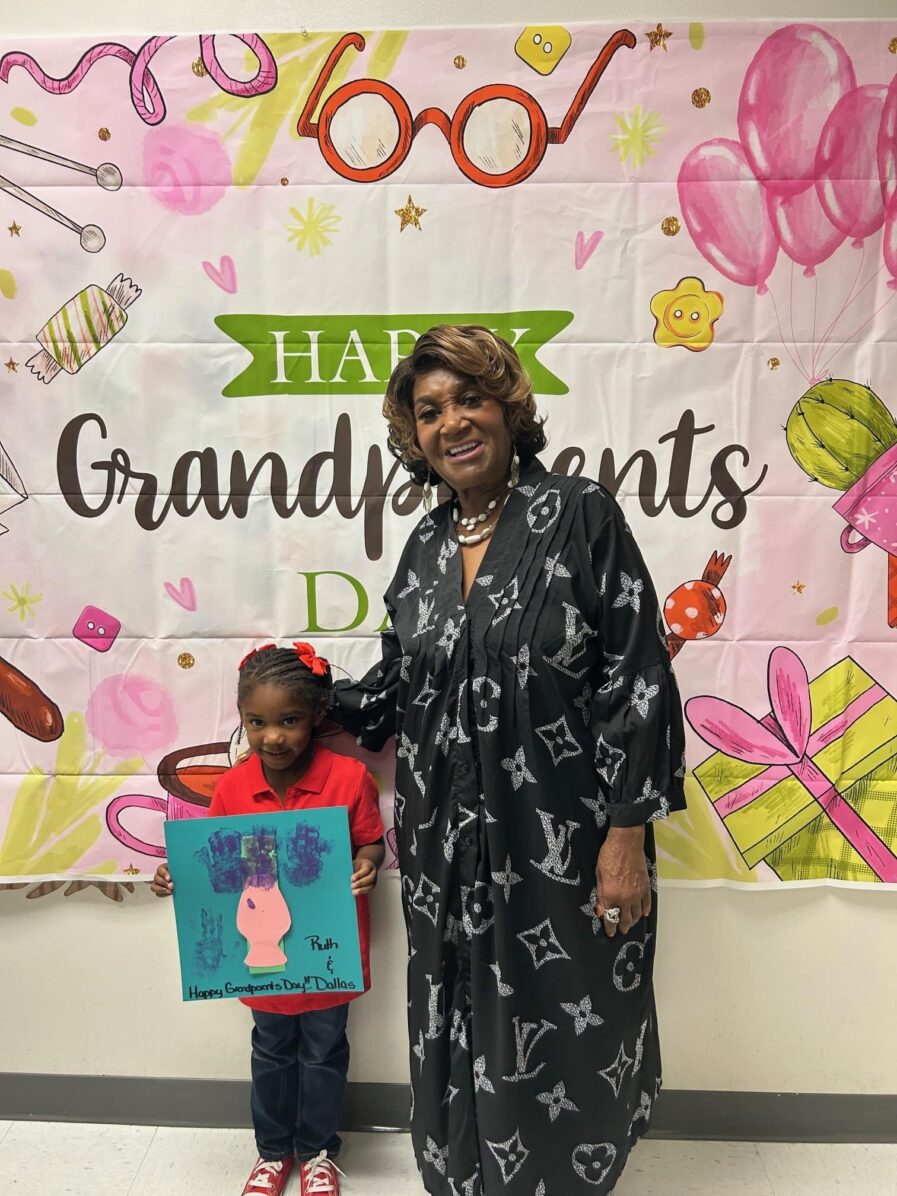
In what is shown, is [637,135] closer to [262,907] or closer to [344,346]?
[344,346]

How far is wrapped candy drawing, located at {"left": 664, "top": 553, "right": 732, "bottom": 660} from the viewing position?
1508mm

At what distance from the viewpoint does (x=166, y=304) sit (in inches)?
59.1

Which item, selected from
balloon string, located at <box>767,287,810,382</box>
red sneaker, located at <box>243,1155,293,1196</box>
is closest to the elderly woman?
red sneaker, located at <box>243,1155,293,1196</box>

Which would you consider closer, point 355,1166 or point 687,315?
point 687,315

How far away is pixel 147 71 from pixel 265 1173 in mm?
2058

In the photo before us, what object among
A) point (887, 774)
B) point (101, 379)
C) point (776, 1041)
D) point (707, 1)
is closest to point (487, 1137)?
point (776, 1041)

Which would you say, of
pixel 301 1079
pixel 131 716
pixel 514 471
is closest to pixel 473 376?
pixel 514 471

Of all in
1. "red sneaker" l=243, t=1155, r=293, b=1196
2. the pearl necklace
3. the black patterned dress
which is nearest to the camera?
the black patterned dress

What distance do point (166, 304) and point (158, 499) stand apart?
36 centimetres

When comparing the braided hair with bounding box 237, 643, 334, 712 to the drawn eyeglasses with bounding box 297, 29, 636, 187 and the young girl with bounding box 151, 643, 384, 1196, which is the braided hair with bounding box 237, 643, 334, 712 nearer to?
the young girl with bounding box 151, 643, 384, 1196

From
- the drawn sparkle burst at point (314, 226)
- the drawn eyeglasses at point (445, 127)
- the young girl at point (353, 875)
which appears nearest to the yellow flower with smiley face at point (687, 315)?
the drawn eyeglasses at point (445, 127)

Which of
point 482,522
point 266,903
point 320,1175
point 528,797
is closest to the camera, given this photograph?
point 528,797

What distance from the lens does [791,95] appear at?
4.63 feet

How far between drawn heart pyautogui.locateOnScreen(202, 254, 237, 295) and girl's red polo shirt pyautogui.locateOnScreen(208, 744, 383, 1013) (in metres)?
0.88
